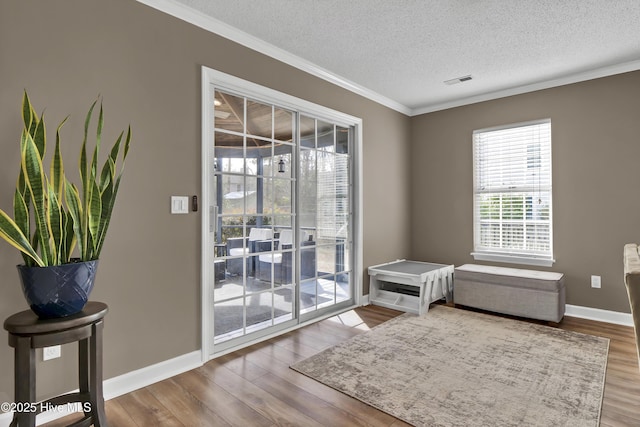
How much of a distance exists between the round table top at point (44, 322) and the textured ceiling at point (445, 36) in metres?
1.97

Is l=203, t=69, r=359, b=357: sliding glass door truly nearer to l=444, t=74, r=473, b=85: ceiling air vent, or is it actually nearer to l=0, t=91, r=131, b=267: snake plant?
l=0, t=91, r=131, b=267: snake plant

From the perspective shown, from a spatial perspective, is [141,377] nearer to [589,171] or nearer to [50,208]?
[50,208]

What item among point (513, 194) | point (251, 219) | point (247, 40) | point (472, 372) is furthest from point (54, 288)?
point (513, 194)

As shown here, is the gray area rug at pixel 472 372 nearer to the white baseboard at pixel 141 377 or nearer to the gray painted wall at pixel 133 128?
the white baseboard at pixel 141 377

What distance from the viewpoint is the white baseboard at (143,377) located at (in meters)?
1.97

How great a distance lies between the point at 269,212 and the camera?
3.16m

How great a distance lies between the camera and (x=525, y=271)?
3877 mm

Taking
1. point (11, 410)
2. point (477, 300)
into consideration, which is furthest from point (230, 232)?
point (477, 300)

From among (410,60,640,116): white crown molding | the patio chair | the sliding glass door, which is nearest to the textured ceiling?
(410,60,640,116): white crown molding

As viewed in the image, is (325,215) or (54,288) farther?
(325,215)

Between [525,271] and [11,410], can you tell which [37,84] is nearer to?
[11,410]

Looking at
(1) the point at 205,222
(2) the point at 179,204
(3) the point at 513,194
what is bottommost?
(1) the point at 205,222

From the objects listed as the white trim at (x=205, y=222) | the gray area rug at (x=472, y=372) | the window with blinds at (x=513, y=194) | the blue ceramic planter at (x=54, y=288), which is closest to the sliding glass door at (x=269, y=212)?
the white trim at (x=205, y=222)

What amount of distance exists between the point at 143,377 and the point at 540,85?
4.68m
